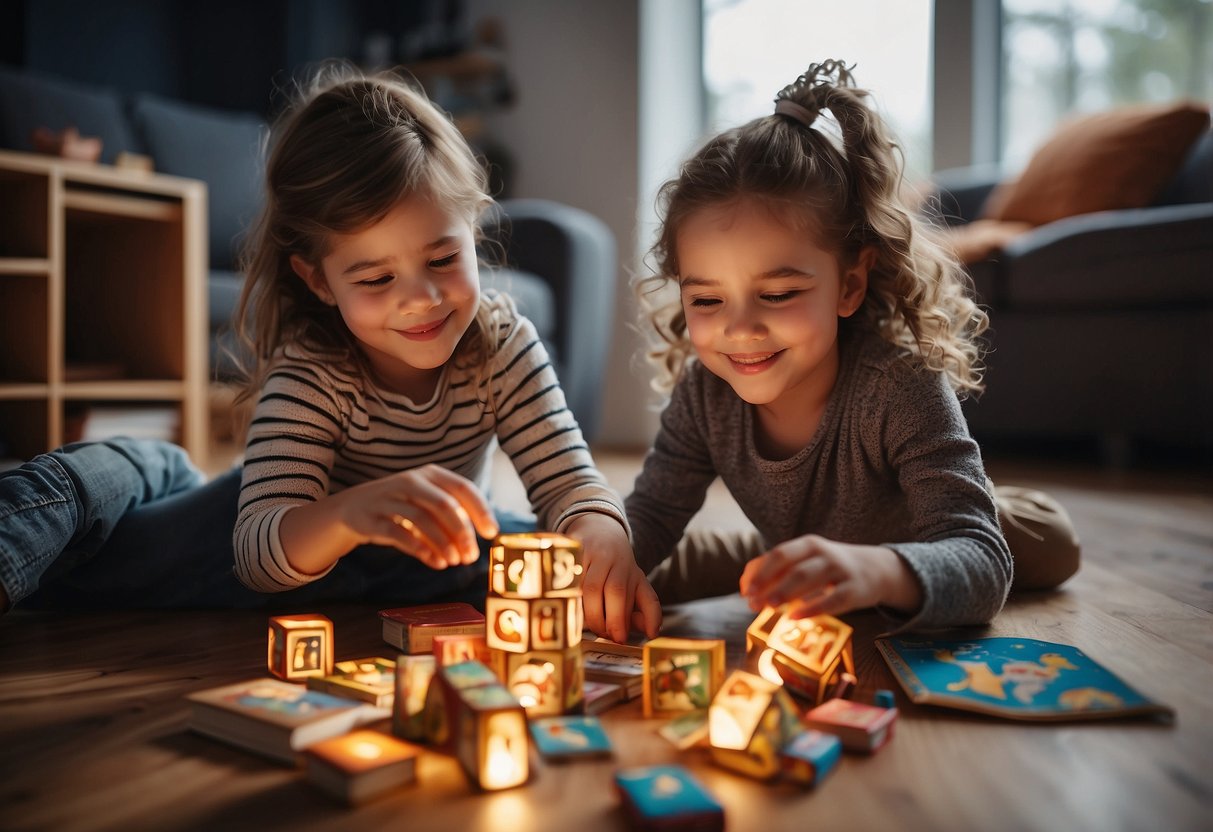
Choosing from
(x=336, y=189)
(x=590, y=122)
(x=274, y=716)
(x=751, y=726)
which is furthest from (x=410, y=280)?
(x=590, y=122)

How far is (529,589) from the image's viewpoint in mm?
737

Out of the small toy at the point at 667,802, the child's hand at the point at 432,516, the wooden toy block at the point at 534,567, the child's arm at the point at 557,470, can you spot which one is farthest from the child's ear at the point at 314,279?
the small toy at the point at 667,802

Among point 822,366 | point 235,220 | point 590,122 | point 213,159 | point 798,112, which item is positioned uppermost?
point 590,122

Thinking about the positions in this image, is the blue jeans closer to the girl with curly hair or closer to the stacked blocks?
the girl with curly hair

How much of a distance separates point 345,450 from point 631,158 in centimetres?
272

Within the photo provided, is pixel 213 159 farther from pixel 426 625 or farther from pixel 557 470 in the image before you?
pixel 426 625

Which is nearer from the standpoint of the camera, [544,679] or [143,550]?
[544,679]

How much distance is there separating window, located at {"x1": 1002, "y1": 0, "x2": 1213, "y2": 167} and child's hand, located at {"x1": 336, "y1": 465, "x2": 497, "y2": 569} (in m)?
2.88

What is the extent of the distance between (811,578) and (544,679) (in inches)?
8.6

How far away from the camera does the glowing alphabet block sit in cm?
76

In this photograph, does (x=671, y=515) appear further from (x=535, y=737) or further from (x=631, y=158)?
(x=631, y=158)

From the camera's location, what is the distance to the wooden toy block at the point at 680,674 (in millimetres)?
753

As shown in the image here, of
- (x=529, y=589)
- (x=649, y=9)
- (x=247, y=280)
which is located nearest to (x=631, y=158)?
(x=649, y=9)

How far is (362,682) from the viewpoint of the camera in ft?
2.50
